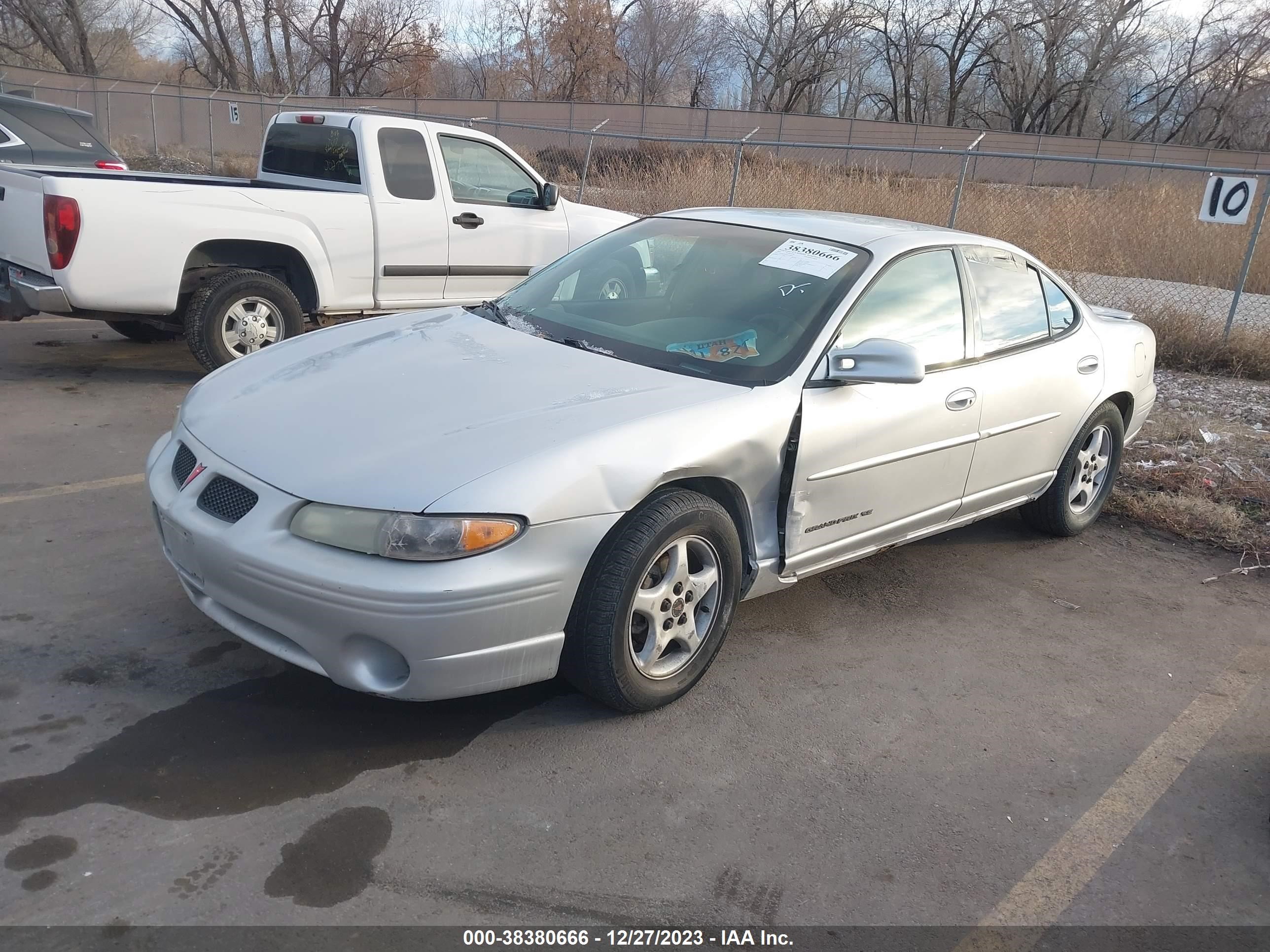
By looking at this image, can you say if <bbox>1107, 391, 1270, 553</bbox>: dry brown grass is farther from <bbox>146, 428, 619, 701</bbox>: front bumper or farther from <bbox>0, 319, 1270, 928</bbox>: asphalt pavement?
<bbox>146, 428, 619, 701</bbox>: front bumper

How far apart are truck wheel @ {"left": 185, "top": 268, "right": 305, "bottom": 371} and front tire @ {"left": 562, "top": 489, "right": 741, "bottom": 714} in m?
4.14

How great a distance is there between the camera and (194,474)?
3.19 meters

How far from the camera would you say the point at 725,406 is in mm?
3387

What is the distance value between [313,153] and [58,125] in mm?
5207

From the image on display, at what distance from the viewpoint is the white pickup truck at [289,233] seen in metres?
6.09

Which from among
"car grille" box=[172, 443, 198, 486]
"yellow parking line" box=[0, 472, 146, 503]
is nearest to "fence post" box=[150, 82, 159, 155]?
"yellow parking line" box=[0, 472, 146, 503]

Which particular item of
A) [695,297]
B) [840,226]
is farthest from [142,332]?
[840,226]

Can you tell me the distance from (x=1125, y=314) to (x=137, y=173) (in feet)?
21.7

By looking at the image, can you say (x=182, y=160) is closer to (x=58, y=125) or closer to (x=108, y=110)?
(x=108, y=110)

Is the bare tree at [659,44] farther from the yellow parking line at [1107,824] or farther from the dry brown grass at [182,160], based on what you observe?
the yellow parking line at [1107,824]

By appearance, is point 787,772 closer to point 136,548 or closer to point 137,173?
point 136,548

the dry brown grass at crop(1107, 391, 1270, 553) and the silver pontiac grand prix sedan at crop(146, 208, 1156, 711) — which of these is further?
the dry brown grass at crop(1107, 391, 1270, 553)

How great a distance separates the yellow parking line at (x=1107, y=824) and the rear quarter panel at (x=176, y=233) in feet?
19.2

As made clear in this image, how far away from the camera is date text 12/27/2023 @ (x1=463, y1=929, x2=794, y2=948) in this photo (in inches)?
94.3
